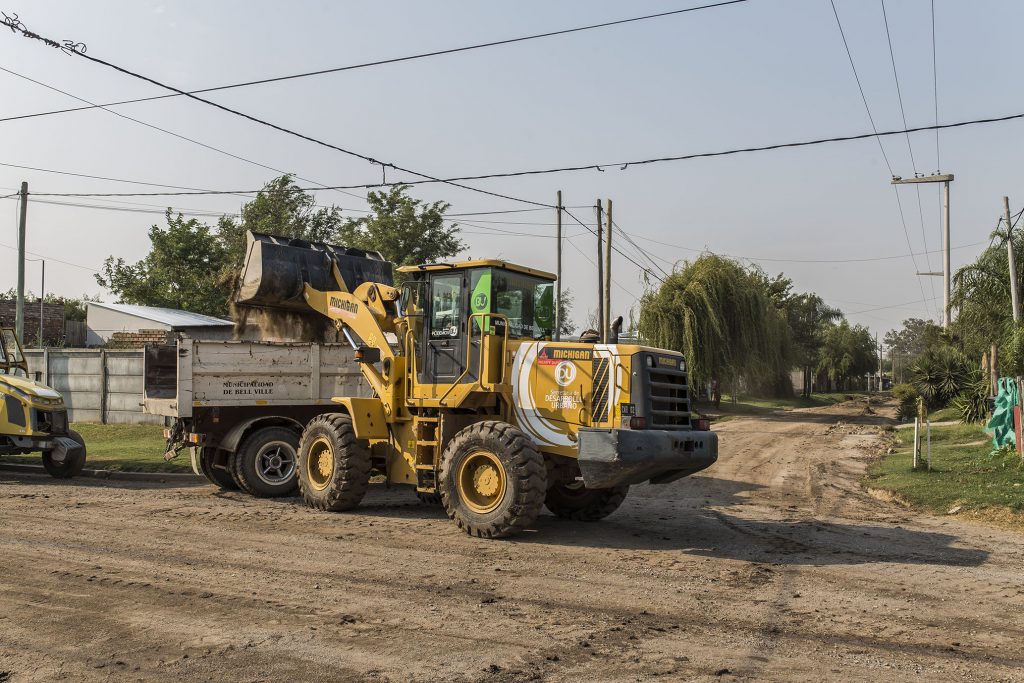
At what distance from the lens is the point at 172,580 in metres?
7.80

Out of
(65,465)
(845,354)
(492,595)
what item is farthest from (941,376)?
(845,354)

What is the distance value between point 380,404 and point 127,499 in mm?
4183

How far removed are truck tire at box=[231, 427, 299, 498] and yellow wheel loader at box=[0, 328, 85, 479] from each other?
3935 mm

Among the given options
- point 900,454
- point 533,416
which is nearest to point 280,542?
point 533,416

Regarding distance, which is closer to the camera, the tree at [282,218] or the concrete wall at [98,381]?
the concrete wall at [98,381]

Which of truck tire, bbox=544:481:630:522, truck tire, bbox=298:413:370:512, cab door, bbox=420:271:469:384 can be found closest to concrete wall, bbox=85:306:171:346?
truck tire, bbox=298:413:370:512

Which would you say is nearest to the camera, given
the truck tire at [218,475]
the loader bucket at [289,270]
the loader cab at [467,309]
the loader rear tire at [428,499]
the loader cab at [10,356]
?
the loader cab at [467,309]

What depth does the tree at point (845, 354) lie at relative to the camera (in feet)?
319

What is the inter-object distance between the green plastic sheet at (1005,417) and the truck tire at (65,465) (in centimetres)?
1779

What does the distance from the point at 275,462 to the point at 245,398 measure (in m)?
1.09

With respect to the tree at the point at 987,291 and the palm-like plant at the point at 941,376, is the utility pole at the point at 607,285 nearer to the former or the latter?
the tree at the point at 987,291

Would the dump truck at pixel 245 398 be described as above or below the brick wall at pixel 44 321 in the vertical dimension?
below

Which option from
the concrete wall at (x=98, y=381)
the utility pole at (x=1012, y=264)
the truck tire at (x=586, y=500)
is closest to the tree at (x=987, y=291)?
the utility pole at (x=1012, y=264)

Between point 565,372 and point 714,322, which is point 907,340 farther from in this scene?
point 565,372
